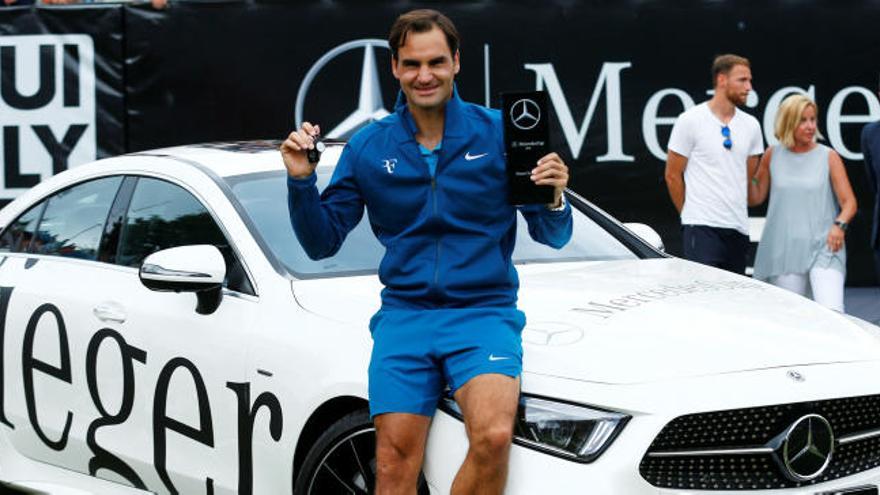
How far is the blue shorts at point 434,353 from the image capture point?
429 cm

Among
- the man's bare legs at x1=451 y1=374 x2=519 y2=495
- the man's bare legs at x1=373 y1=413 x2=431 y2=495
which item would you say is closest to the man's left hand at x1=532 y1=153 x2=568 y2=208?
the man's bare legs at x1=451 y1=374 x2=519 y2=495

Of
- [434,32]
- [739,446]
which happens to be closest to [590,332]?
[739,446]

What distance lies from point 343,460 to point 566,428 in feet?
2.54

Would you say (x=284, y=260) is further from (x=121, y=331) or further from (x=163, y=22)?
(x=163, y=22)

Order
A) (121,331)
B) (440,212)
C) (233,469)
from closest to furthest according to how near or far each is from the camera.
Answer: (440,212)
(233,469)
(121,331)

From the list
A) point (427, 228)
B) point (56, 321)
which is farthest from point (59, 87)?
point (427, 228)

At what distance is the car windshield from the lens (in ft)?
17.6

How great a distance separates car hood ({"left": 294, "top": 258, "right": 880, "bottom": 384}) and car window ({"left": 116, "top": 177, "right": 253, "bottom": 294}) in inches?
26.2

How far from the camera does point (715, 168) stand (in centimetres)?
895

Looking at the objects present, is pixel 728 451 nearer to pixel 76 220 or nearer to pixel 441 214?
pixel 441 214

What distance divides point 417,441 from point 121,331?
65.0 inches

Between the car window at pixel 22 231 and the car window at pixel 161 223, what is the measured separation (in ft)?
2.34

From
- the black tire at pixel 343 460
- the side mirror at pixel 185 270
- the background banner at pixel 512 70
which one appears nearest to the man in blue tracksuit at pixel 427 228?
the black tire at pixel 343 460

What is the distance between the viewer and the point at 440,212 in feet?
14.6
